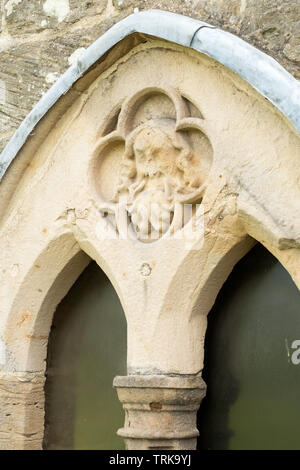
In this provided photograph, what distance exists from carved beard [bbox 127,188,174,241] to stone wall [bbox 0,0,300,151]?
600mm

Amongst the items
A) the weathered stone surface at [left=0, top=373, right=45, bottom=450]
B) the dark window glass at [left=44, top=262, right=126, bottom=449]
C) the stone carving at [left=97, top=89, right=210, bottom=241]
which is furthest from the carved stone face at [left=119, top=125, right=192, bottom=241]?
the weathered stone surface at [left=0, top=373, right=45, bottom=450]

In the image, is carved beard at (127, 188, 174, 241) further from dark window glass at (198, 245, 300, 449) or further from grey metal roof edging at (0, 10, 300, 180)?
grey metal roof edging at (0, 10, 300, 180)

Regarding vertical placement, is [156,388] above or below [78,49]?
below

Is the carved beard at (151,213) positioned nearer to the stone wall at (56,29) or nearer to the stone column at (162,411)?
the stone column at (162,411)

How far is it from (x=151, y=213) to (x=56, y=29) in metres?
0.96

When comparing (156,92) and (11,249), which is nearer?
(156,92)

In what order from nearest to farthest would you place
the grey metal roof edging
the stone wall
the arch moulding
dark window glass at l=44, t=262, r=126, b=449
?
1. the grey metal roof edging
2. the arch moulding
3. the stone wall
4. dark window glass at l=44, t=262, r=126, b=449

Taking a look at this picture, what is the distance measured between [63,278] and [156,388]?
0.74 m

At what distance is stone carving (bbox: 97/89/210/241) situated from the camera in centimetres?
263

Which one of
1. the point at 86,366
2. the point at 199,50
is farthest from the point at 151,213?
the point at 86,366

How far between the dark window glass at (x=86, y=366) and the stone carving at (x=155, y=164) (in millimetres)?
424

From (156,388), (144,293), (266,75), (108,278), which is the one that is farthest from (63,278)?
(266,75)
